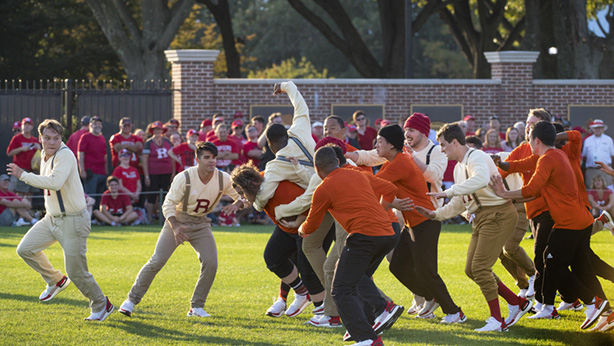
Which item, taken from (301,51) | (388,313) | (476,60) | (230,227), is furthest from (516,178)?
(301,51)

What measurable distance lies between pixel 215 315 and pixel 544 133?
3886mm

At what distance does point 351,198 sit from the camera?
24.5 ft

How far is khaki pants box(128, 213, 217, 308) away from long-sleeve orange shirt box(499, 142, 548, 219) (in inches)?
127

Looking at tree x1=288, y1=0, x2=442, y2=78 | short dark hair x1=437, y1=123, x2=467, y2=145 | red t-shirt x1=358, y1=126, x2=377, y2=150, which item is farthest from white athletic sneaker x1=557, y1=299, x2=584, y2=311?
tree x1=288, y1=0, x2=442, y2=78

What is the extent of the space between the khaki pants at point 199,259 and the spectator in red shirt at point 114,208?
9.68 metres

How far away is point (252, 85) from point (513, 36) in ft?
50.6

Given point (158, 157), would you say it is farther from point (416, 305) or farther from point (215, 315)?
point (416, 305)

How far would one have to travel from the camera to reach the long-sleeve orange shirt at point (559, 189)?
8250 mm

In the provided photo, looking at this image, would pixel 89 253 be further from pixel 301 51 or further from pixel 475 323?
pixel 301 51

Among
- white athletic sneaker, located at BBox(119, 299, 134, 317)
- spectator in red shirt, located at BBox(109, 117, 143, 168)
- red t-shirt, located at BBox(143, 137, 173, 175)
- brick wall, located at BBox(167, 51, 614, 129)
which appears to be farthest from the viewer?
brick wall, located at BBox(167, 51, 614, 129)

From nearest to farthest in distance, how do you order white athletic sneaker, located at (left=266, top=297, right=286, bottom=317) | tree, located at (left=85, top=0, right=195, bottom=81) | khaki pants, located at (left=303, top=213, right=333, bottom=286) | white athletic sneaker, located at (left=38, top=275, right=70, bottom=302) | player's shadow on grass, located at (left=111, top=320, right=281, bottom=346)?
1. player's shadow on grass, located at (left=111, top=320, right=281, bottom=346)
2. khaki pants, located at (left=303, top=213, right=333, bottom=286)
3. white athletic sneaker, located at (left=266, top=297, right=286, bottom=317)
4. white athletic sneaker, located at (left=38, top=275, right=70, bottom=302)
5. tree, located at (left=85, top=0, right=195, bottom=81)

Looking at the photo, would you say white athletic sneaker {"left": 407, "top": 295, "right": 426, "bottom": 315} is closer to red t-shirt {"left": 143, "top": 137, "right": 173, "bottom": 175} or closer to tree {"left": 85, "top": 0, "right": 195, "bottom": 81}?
red t-shirt {"left": 143, "top": 137, "right": 173, "bottom": 175}

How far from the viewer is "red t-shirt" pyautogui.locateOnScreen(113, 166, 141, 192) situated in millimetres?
18984

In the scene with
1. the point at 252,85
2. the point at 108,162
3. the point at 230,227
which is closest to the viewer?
the point at 230,227
